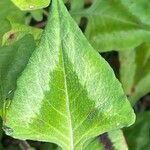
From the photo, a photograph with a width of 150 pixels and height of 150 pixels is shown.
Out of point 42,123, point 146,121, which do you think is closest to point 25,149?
point 146,121

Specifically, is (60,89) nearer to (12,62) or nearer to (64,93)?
(64,93)

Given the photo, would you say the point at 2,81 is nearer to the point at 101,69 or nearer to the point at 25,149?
the point at 101,69

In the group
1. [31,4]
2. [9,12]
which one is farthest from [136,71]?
[31,4]

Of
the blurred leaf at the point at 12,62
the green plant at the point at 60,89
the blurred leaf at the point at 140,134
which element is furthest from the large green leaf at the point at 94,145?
the blurred leaf at the point at 140,134

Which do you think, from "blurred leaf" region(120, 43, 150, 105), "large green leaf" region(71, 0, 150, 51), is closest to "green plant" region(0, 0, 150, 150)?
"large green leaf" region(71, 0, 150, 51)

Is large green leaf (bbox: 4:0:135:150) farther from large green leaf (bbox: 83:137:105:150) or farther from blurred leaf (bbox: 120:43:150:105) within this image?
blurred leaf (bbox: 120:43:150:105)
